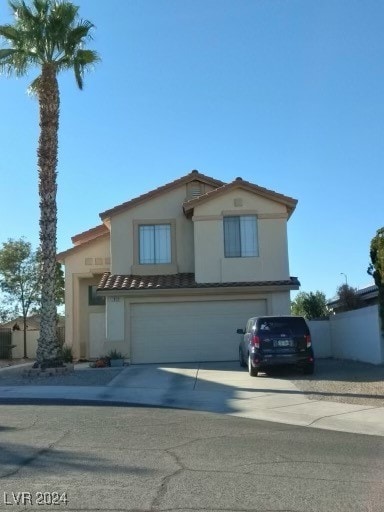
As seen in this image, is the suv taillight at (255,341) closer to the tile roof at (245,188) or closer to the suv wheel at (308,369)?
the suv wheel at (308,369)

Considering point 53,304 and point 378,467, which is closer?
point 378,467

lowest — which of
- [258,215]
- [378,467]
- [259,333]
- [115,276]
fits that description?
[378,467]

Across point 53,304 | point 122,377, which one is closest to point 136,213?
point 53,304

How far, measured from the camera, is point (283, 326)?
17875 mm

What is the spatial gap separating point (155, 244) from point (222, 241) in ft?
9.20

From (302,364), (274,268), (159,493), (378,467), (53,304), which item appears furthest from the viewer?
(274,268)

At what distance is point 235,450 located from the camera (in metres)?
8.89

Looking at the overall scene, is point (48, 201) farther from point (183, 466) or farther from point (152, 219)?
point (183, 466)

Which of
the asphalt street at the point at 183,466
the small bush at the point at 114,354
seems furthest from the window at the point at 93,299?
the asphalt street at the point at 183,466

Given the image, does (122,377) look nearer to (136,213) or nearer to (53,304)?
(53,304)

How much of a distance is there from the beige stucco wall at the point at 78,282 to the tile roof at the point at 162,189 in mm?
2842

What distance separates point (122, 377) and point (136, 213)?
869 centimetres

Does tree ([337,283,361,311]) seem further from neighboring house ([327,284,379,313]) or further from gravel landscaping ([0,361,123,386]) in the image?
gravel landscaping ([0,361,123,386])

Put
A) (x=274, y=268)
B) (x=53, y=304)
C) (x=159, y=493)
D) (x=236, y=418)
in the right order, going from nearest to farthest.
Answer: (x=159, y=493), (x=236, y=418), (x=53, y=304), (x=274, y=268)
